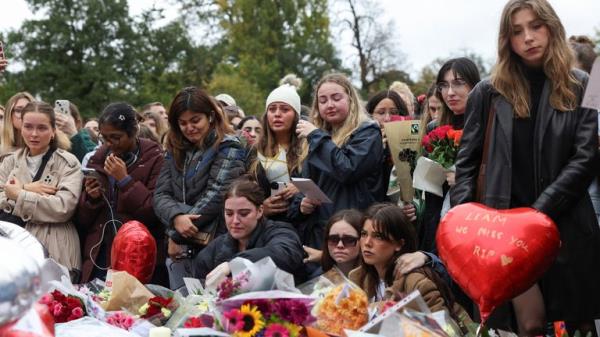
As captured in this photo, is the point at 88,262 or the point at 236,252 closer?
the point at 236,252

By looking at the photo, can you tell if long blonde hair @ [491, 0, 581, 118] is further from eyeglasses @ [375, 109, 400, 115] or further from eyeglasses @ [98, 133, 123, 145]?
eyeglasses @ [98, 133, 123, 145]

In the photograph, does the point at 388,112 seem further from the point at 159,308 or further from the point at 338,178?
the point at 159,308

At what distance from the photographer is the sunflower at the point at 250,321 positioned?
2965 millimetres

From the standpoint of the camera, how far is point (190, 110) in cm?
563

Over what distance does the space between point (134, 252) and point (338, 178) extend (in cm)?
125

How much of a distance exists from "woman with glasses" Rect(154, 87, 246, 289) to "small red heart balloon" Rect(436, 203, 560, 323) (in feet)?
7.26

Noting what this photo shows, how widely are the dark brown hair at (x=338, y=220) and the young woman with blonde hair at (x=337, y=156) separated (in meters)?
0.32

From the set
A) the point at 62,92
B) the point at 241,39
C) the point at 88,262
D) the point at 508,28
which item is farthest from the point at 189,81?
the point at 508,28

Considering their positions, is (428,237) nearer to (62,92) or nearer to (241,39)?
(62,92)

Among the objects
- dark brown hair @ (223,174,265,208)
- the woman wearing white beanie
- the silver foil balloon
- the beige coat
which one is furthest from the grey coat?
the silver foil balloon

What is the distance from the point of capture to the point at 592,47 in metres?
5.70

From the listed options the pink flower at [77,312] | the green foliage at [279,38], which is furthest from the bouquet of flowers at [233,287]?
the green foliage at [279,38]

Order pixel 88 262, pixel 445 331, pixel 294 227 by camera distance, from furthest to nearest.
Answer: pixel 88 262 → pixel 294 227 → pixel 445 331

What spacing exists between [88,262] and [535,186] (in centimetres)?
337
